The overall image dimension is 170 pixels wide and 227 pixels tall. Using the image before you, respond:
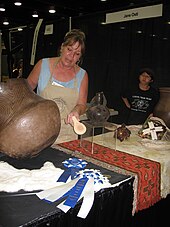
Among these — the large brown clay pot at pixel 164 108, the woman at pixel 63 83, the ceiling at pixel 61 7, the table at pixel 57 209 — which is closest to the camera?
the table at pixel 57 209

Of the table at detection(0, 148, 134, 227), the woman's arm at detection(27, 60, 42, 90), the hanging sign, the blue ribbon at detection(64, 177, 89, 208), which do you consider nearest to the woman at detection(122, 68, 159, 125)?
the hanging sign

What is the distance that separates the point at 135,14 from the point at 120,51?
534 millimetres

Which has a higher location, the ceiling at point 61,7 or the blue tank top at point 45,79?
the ceiling at point 61,7

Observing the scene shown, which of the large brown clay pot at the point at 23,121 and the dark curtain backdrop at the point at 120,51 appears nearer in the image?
the large brown clay pot at the point at 23,121

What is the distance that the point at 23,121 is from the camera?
105 centimetres

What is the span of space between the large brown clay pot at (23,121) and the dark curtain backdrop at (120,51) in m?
2.07

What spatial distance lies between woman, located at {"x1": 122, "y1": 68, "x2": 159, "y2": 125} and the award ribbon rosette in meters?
1.74

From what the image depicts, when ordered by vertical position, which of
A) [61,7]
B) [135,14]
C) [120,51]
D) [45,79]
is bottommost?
[45,79]

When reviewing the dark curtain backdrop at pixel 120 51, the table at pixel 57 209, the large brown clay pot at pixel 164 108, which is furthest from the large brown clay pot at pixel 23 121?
the dark curtain backdrop at pixel 120 51

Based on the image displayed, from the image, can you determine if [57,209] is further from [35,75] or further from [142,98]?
[142,98]

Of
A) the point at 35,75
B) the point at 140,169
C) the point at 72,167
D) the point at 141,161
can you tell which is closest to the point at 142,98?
the point at 35,75

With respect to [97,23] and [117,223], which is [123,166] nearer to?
[117,223]

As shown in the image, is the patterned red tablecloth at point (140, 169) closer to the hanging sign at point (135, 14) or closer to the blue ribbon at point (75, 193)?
the blue ribbon at point (75, 193)

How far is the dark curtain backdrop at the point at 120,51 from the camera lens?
9.53ft
